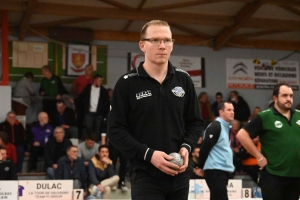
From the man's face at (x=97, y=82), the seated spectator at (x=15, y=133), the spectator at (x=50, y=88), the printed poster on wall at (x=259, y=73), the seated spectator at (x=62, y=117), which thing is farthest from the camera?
the printed poster on wall at (x=259, y=73)

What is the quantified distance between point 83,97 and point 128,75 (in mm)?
10523

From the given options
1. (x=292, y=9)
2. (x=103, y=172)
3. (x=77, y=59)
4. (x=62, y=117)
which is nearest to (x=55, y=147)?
(x=103, y=172)

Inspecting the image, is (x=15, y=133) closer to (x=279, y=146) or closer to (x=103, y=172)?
(x=103, y=172)

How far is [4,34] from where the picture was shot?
42.9 feet

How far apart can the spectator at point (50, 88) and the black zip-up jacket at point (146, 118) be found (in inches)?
428

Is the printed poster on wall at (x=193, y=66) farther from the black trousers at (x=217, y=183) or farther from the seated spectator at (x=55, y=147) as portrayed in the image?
the black trousers at (x=217, y=183)

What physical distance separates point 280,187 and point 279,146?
40cm

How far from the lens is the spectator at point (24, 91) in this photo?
44.7 feet

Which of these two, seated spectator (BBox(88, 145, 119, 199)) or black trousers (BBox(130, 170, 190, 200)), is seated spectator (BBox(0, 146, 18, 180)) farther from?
black trousers (BBox(130, 170, 190, 200))

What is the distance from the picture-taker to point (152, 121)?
9.56 ft

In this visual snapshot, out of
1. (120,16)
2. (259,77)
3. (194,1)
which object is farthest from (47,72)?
(259,77)

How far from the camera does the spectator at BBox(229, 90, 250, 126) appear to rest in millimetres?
15594

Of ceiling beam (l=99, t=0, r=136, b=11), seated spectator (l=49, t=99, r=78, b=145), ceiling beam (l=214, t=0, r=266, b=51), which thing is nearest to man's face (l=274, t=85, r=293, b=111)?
seated spectator (l=49, t=99, r=78, b=145)

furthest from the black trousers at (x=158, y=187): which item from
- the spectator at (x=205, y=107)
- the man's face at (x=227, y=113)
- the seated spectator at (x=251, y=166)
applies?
the spectator at (x=205, y=107)
